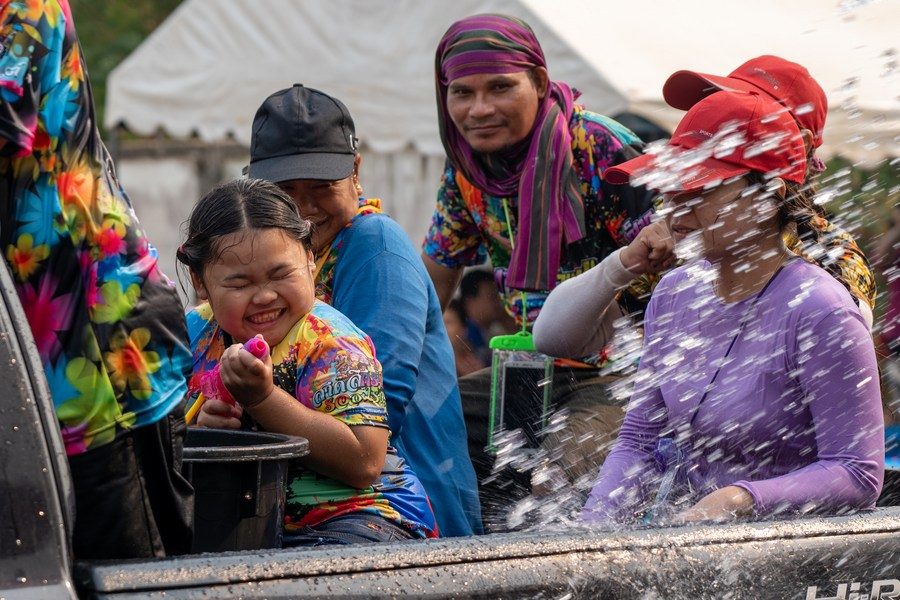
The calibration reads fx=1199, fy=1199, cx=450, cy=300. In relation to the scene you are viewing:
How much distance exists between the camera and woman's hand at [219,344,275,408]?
238 cm

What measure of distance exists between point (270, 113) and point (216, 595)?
2.13 m

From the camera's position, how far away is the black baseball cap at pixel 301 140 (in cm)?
345

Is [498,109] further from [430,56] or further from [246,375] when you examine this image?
[430,56]

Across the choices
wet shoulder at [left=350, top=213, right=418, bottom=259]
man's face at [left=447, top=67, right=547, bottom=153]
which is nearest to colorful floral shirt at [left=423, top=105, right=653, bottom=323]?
man's face at [left=447, top=67, right=547, bottom=153]

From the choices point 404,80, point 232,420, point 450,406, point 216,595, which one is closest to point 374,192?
point 404,80

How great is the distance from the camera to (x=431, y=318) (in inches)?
134

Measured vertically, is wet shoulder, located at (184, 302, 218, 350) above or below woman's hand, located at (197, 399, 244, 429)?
above

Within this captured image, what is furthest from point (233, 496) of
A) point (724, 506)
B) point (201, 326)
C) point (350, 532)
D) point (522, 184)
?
point (522, 184)

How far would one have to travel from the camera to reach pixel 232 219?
8.95 feet

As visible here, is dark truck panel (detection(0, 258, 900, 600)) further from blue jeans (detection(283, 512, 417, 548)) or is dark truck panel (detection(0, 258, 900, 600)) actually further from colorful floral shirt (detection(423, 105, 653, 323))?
colorful floral shirt (detection(423, 105, 653, 323))

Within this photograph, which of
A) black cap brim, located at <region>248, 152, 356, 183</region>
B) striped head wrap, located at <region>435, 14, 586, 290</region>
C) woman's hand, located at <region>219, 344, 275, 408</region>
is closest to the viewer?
woman's hand, located at <region>219, 344, 275, 408</region>

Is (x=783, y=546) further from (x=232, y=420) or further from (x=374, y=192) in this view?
(x=374, y=192)

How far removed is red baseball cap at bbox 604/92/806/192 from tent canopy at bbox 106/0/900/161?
203 inches

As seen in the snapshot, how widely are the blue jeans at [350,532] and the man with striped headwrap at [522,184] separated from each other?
1.20m
